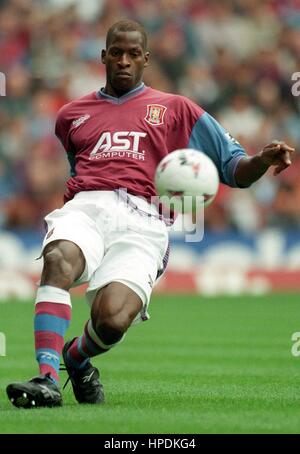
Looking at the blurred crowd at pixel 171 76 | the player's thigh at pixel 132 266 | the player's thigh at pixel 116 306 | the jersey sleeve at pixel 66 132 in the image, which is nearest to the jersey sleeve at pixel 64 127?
the jersey sleeve at pixel 66 132

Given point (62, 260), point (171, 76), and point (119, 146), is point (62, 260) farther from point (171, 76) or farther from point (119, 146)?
point (171, 76)

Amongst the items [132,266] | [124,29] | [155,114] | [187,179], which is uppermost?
[124,29]

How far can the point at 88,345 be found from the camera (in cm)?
675

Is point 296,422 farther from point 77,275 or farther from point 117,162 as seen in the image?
point 117,162

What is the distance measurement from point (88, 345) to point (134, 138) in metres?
1.36

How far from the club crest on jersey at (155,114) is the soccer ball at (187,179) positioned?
23.9 inches

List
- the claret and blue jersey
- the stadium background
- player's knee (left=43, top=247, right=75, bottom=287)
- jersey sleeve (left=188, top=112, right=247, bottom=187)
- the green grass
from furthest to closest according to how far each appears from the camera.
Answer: the stadium background, jersey sleeve (left=188, top=112, right=247, bottom=187), the claret and blue jersey, player's knee (left=43, top=247, right=75, bottom=287), the green grass

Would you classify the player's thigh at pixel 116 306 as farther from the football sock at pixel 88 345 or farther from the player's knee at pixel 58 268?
the player's knee at pixel 58 268

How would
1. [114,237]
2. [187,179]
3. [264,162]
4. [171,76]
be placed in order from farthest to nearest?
[171,76], [114,237], [264,162], [187,179]

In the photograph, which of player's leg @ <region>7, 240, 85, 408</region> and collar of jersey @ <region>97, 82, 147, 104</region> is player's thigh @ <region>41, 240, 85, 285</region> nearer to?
player's leg @ <region>7, 240, 85, 408</region>

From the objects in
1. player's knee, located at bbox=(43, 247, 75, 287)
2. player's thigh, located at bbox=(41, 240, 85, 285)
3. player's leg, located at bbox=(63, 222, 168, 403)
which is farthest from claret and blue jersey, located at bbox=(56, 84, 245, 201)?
player's knee, located at bbox=(43, 247, 75, 287)

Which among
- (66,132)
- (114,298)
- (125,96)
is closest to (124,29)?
(125,96)

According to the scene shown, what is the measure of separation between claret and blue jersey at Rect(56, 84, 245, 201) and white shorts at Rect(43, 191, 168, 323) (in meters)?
0.13

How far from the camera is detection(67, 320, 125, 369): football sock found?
21.6 ft
